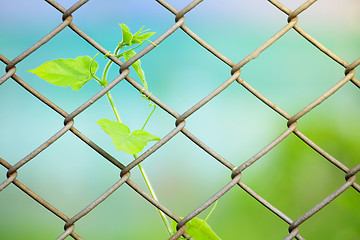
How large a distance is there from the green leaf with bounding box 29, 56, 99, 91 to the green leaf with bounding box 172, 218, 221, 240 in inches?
12.5

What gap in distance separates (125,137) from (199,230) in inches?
9.0

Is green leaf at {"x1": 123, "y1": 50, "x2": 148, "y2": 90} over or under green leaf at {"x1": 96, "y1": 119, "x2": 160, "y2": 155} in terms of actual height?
over

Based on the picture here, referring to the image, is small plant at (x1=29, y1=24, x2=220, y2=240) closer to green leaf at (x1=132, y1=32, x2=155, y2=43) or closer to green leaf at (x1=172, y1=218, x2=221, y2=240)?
green leaf at (x1=132, y1=32, x2=155, y2=43)

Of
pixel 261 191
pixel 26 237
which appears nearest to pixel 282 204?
pixel 261 191

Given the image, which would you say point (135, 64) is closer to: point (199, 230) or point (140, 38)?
point (140, 38)

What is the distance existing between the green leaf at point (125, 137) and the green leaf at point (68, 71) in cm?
8

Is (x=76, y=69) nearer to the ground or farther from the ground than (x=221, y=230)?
nearer to the ground

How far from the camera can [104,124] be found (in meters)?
0.73

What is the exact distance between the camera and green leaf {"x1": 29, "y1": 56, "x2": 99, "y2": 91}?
737 mm

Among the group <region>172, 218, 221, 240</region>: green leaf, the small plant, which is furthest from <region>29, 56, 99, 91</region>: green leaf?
<region>172, 218, 221, 240</region>: green leaf

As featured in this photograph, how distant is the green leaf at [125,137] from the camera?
28.0 inches

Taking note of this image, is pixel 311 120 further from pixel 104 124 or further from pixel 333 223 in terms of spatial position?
pixel 104 124

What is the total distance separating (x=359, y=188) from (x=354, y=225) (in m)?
2.12

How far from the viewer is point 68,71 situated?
2.48 feet
